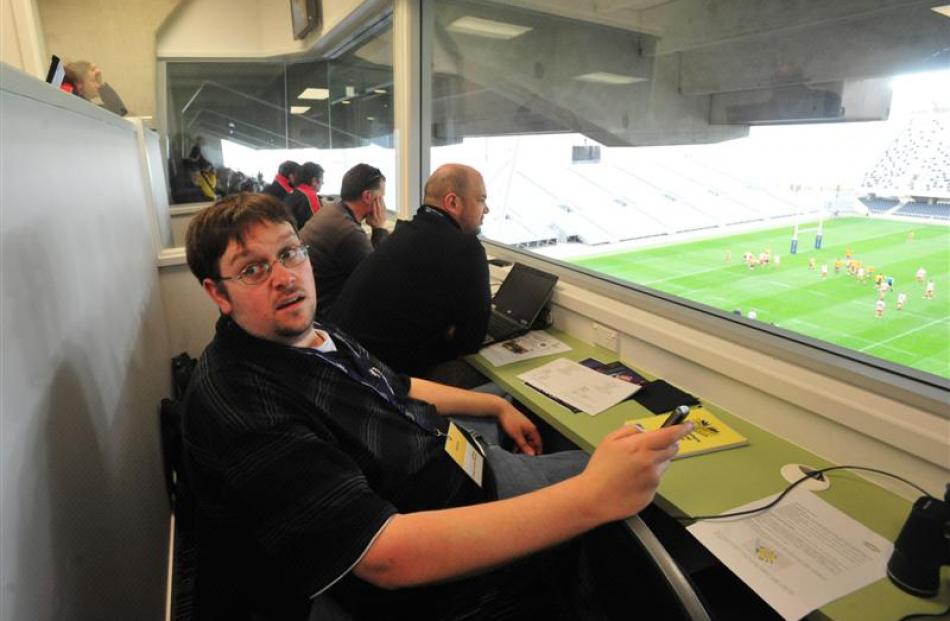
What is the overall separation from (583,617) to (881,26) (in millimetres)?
1822

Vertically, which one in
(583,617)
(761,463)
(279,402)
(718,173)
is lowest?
(583,617)

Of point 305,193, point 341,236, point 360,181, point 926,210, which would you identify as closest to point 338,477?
point 926,210

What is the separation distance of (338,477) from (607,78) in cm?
291

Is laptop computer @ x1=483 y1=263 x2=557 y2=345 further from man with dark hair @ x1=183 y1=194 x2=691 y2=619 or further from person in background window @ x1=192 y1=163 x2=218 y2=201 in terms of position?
person in background window @ x1=192 y1=163 x2=218 y2=201

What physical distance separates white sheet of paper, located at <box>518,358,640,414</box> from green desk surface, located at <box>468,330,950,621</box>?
4 centimetres

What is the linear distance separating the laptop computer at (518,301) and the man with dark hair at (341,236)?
0.77 meters

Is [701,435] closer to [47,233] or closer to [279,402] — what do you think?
[279,402]

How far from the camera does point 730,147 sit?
2227mm

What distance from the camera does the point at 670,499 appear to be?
112 centimetres

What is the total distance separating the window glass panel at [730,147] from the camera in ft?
4.91

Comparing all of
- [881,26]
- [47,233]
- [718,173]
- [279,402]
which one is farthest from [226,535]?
[718,173]

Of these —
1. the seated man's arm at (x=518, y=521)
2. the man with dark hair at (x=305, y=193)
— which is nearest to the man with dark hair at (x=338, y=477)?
the seated man's arm at (x=518, y=521)

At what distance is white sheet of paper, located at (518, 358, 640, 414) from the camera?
1576 mm

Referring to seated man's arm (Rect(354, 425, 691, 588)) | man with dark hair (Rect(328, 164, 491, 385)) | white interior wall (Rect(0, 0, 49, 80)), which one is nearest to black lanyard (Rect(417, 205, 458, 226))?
man with dark hair (Rect(328, 164, 491, 385))
